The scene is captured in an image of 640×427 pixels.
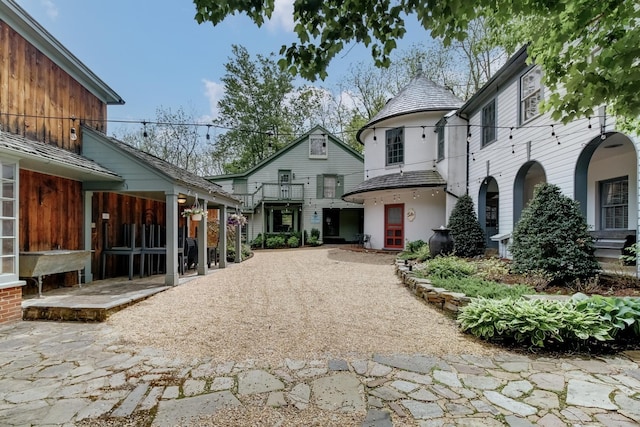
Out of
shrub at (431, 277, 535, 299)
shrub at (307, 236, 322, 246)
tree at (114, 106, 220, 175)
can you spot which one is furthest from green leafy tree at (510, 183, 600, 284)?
tree at (114, 106, 220, 175)

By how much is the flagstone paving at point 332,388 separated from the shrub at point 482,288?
1.52m

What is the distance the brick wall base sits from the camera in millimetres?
4770

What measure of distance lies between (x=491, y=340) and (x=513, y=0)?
3571 mm

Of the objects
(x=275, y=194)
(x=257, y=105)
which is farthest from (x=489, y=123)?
(x=257, y=105)

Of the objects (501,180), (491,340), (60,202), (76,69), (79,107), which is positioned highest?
(76,69)

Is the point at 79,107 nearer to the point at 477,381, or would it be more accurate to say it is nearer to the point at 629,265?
the point at 477,381

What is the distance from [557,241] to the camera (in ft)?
19.9

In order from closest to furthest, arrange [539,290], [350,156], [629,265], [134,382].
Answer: [134,382], [539,290], [629,265], [350,156]

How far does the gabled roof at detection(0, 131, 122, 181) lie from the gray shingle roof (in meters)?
10.1

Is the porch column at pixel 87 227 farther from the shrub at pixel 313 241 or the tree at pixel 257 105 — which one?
the tree at pixel 257 105

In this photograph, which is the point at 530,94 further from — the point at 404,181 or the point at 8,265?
the point at 8,265

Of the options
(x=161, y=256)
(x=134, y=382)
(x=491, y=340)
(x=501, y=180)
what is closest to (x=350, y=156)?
(x=501, y=180)

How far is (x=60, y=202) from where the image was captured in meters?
6.94

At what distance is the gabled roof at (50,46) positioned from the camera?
5.79 m
